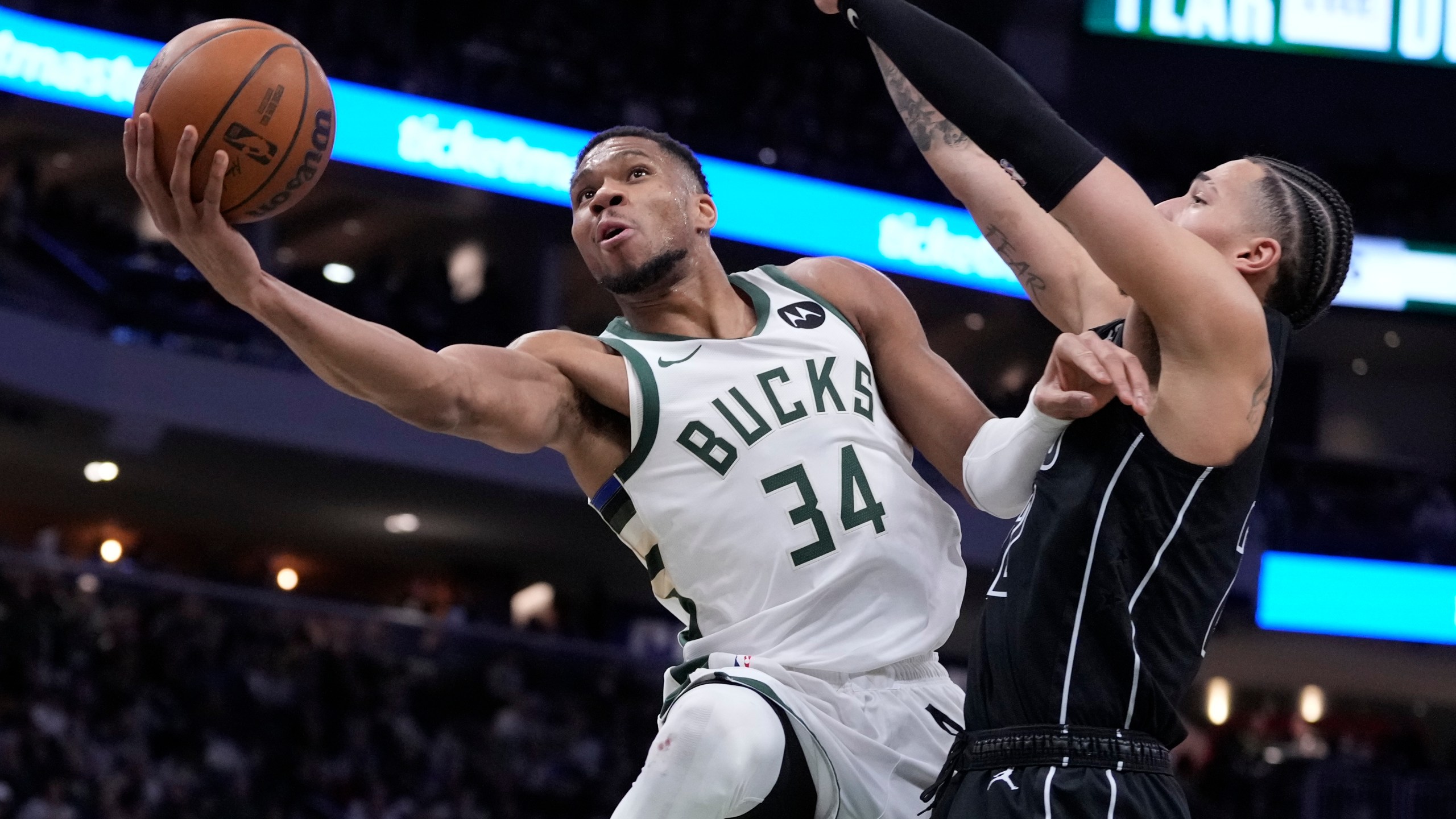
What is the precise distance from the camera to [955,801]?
8.31ft

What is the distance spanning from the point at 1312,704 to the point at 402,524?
13045 mm

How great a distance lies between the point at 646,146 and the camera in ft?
12.3

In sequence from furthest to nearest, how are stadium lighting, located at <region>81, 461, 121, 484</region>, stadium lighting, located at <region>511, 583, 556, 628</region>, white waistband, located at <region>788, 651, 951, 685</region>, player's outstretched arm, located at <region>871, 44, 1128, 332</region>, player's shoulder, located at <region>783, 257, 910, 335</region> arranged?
stadium lighting, located at <region>511, 583, 556, 628</region> → stadium lighting, located at <region>81, 461, 121, 484</region> → player's shoulder, located at <region>783, 257, 910, 335</region> → white waistband, located at <region>788, 651, 951, 685</region> → player's outstretched arm, located at <region>871, 44, 1128, 332</region>

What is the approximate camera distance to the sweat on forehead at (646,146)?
12.2ft

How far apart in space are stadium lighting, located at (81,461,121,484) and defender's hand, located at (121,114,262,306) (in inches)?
531

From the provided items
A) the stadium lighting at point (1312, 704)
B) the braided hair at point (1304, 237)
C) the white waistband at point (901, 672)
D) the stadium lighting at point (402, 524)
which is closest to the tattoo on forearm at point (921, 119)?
the braided hair at point (1304, 237)

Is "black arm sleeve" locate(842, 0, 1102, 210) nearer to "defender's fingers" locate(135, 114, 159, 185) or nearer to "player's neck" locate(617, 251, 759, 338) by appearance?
"player's neck" locate(617, 251, 759, 338)

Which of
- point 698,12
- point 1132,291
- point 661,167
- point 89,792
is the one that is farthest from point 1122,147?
point 1132,291

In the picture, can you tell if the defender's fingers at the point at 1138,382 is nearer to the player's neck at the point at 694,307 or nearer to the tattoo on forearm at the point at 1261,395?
the tattoo on forearm at the point at 1261,395

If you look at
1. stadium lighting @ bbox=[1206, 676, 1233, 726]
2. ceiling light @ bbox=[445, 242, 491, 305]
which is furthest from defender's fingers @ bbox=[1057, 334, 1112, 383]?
stadium lighting @ bbox=[1206, 676, 1233, 726]

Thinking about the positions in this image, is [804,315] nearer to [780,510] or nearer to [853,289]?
[853,289]

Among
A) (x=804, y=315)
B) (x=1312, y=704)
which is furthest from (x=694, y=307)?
(x=1312, y=704)

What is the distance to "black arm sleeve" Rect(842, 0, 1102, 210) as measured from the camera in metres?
2.27

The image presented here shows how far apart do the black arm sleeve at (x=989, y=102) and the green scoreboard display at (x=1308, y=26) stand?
19229 millimetres
